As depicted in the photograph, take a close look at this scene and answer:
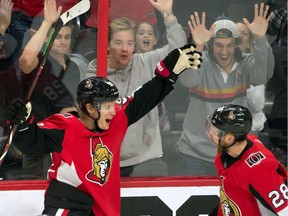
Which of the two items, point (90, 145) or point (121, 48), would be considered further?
point (121, 48)

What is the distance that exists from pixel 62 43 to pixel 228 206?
1.39m

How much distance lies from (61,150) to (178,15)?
119 cm

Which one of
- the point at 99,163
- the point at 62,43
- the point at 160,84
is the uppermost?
the point at 62,43

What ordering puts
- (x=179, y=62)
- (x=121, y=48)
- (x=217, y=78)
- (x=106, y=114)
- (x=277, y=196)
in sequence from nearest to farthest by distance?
1. (x=277, y=196)
2. (x=106, y=114)
3. (x=179, y=62)
4. (x=121, y=48)
5. (x=217, y=78)

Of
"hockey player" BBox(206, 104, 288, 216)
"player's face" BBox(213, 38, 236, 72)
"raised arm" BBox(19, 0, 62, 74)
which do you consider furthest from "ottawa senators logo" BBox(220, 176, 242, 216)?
"raised arm" BBox(19, 0, 62, 74)

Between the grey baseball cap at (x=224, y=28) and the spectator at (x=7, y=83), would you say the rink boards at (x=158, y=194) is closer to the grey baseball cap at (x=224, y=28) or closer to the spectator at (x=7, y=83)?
the spectator at (x=7, y=83)

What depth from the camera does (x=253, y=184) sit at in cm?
333

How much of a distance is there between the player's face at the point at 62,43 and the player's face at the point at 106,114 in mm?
758

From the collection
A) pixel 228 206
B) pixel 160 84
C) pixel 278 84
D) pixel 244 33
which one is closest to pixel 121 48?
pixel 160 84

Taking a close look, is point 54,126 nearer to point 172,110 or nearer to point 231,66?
point 172,110

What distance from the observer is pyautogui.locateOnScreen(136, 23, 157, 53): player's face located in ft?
14.3

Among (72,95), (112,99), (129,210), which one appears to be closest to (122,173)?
(129,210)

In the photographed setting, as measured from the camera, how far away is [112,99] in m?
3.63

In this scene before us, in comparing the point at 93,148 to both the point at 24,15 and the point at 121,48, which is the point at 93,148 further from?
the point at 24,15
